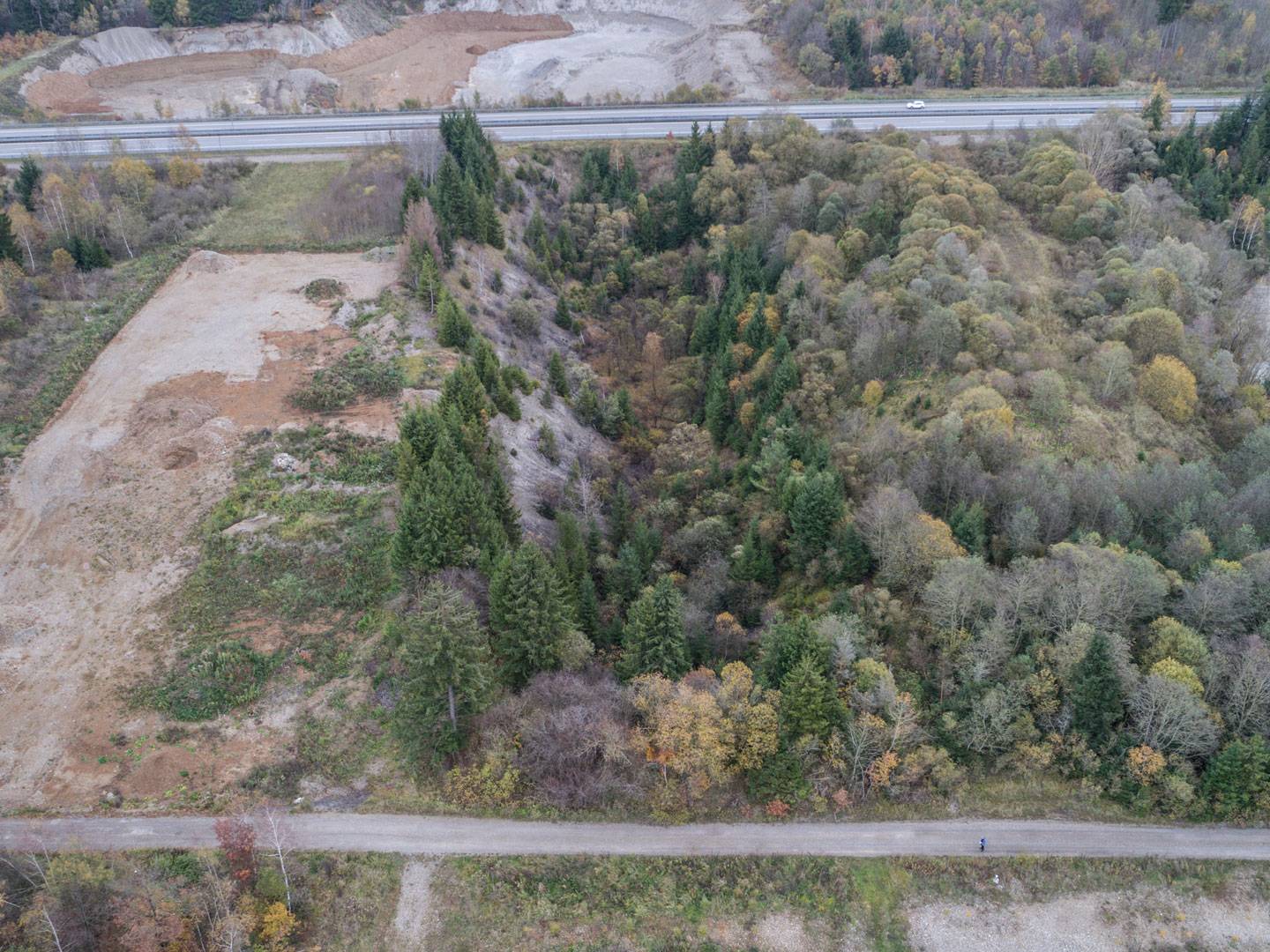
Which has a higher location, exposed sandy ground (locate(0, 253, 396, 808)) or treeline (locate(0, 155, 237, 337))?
treeline (locate(0, 155, 237, 337))

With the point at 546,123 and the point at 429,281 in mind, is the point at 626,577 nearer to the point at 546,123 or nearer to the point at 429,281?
the point at 429,281

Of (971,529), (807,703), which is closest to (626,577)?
(807,703)

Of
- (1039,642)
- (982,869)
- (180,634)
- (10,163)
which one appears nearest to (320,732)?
(180,634)

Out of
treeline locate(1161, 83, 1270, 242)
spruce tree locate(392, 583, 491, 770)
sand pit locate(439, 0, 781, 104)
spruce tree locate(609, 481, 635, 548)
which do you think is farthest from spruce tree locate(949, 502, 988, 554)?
sand pit locate(439, 0, 781, 104)

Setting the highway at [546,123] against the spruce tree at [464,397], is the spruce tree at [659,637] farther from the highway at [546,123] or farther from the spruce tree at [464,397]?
the highway at [546,123]

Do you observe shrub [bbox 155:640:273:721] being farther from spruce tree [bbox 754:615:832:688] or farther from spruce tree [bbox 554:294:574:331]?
spruce tree [bbox 554:294:574:331]

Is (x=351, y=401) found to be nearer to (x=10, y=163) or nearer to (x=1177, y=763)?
(x=1177, y=763)

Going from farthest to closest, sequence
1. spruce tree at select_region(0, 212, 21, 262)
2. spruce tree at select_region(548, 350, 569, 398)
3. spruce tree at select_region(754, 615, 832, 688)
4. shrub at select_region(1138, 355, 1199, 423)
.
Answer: spruce tree at select_region(0, 212, 21, 262), spruce tree at select_region(548, 350, 569, 398), shrub at select_region(1138, 355, 1199, 423), spruce tree at select_region(754, 615, 832, 688)
